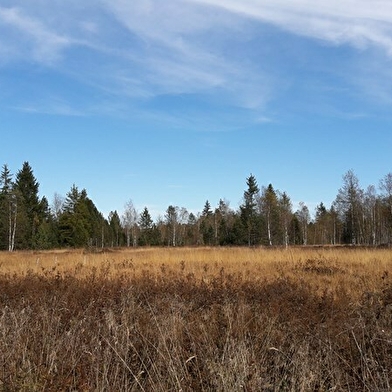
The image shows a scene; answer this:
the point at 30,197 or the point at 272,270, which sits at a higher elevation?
the point at 30,197

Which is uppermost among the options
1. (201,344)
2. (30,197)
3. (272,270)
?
(30,197)

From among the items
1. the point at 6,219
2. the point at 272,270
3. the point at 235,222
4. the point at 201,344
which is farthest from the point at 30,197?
the point at 201,344

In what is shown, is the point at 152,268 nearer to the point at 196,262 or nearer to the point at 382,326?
the point at 196,262

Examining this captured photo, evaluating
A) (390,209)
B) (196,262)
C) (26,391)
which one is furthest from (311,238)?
(26,391)

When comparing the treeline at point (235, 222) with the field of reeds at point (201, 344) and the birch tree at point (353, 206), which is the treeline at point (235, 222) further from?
the field of reeds at point (201, 344)

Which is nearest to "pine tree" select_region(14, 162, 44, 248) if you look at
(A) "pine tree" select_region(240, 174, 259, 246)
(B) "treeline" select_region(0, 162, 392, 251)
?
(B) "treeline" select_region(0, 162, 392, 251)

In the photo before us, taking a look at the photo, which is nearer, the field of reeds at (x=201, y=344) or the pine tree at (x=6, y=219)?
the field of reeds at (x=201, y=344)

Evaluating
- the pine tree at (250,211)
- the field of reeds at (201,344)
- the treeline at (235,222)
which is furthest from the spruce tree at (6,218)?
the field of reeds at (201,344)

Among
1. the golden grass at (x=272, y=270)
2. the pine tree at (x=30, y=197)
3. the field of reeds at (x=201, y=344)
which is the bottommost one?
the field of reeds at (x=201, y=344)

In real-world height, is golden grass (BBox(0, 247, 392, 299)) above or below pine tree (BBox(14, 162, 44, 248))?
below

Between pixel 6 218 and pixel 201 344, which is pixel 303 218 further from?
pixel 201 344

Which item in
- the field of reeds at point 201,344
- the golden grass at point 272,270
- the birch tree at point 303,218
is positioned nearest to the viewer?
the field of reeds at point 201,344

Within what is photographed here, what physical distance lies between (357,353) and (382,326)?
18.3 inches

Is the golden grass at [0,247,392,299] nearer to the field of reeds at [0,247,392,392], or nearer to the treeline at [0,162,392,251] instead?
the field of reeds at [0,247,392,392]
